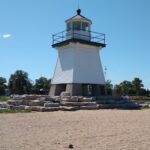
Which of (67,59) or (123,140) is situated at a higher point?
(67,59)

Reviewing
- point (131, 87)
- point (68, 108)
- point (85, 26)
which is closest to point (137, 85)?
point (131, 87)

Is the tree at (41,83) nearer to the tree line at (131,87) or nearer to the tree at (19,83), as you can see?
the tree at (19,83)

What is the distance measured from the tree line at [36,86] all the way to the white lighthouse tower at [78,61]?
38469 millimetres

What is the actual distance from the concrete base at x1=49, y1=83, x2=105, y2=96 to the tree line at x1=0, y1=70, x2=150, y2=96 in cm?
3759

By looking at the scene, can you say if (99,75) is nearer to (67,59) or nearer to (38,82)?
(67,59)

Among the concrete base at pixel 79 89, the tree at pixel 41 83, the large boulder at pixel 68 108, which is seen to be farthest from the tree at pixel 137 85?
the large boulder at pixel 68 108

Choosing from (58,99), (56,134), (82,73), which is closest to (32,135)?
(56,134)

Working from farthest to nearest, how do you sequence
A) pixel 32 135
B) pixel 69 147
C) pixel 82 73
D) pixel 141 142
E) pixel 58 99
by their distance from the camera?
pixel 82 73
pixel 58 99
pixel 32 135
pixel 141 142
pixel 69 147

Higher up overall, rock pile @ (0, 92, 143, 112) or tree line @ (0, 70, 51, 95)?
Answer: tree line @ (0, 70, 51, 95)

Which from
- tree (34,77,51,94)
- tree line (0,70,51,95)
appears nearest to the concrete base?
tree line (0,70,51,95)

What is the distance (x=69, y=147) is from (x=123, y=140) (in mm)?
2065

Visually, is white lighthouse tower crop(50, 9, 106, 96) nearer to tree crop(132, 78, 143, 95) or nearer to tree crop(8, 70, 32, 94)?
tree crop(8, 70, 32, 94)

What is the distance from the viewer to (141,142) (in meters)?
10.2

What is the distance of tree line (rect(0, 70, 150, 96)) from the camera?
7512 cm
